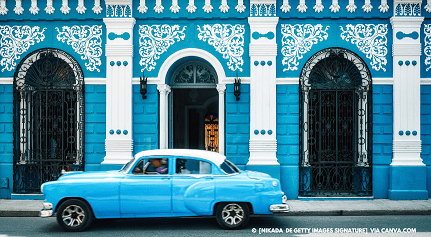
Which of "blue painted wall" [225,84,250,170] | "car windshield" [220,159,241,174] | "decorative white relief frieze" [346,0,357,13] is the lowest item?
"car windshield" [220,159,241,174]

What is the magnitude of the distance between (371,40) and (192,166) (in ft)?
20.2

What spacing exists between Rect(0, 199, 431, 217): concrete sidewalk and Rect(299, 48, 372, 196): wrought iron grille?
26.6 inches

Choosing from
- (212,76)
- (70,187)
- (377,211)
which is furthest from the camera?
(212,76)

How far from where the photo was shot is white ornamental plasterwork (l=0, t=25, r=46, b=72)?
33.4 ft

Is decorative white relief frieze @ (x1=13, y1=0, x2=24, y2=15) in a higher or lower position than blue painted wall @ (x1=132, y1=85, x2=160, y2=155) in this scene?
higher

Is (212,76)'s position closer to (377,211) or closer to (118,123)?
(118,123)

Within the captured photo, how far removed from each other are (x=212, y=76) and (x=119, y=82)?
8.23 feet

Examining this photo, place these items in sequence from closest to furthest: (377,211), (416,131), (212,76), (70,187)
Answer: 1. (70,187)
2. (377,211)
3. (416,131)
4. (212,76)

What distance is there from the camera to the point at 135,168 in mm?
7020

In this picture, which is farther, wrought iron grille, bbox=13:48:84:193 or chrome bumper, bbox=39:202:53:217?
wrought iron grille, bbox=13:48:84:193

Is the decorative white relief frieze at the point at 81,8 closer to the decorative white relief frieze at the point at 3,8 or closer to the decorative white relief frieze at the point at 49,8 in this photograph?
the decorative white relief frieze at the point at 49,8

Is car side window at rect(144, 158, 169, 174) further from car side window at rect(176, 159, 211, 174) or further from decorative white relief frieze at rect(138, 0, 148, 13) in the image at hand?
decorative white relief frieze at rect(138, 0, 148, 13)

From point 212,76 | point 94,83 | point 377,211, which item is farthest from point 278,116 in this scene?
point 94,83

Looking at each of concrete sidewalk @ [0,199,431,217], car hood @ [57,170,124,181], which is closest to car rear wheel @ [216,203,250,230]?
concrete sidewalk @ [0,199,431,217]
